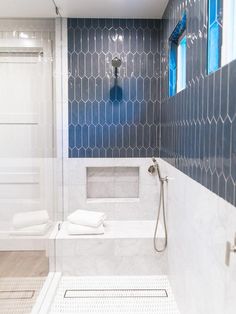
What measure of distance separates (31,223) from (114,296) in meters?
0.94

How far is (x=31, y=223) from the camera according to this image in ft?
9.53

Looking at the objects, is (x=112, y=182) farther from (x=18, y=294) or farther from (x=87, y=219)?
(x=18, y=294)

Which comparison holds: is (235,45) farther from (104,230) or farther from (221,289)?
(104,230)

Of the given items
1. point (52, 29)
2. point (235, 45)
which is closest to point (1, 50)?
point (52, 29)

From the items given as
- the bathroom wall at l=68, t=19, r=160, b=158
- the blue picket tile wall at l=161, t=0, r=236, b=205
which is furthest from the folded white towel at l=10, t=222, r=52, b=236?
the blue picket tile wall at l=161, t=0, r=236, b=205

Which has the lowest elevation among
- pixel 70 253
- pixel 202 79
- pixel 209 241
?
pixel 70 253

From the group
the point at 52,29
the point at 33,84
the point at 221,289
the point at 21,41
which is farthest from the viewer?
the point at 52,29

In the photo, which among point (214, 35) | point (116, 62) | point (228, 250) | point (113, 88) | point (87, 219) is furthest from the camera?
point (113, 88)

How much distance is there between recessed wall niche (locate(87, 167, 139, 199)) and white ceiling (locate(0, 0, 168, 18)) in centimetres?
157

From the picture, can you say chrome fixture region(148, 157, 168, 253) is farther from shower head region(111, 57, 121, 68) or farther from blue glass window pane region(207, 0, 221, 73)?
blue glass window pane region(207, 0, 221, 73)

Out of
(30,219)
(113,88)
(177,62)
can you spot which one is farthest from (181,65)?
(30,219)

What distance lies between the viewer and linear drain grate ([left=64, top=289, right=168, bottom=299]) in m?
2.77

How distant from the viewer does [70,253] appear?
121 inches

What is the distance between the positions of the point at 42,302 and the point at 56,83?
6.57ft
